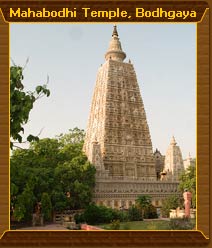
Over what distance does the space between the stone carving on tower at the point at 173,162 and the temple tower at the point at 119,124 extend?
1.74 m

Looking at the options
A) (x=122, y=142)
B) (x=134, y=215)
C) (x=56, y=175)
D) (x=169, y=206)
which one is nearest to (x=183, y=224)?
(x=134, y=215)

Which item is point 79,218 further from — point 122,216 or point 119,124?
point 119,124

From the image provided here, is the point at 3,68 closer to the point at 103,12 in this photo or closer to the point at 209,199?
the point at 103,12

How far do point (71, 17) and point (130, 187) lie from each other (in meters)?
22.7

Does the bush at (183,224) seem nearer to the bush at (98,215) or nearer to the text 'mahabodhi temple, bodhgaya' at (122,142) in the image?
the bush at (98,215)

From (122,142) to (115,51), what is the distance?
9.07 metres

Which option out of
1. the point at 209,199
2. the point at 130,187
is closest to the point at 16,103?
the point at 209,199

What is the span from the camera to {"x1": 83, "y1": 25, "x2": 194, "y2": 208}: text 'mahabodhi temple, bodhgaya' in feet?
104

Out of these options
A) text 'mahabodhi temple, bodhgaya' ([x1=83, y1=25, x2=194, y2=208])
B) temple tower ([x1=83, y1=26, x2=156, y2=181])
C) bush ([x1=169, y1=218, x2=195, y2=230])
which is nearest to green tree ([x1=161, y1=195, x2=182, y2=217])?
text 'mahabodhi temple, bodhgaya' ([x1=83, y1=25, x2=194, y2=208])

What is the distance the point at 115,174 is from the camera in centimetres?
3356

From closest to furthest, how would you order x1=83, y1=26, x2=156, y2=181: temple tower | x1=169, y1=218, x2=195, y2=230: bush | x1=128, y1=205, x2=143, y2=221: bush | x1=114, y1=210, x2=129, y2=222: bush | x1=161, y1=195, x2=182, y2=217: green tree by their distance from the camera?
1. x1=169, y1=218, x2=195, y2=230: bush
2. x1=114, y1=210, x2=129, y2=222: bush
3. x1=128, y1=205, x2=143, y2=221: bush
4. x1=161, y1=195, x2=182, y2=217: green tree
5. x1=83, y1=26, x2=156, y2=181: temple tower

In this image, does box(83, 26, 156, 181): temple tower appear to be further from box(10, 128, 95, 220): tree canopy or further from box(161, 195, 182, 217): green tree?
box(161, 195, 182, 217): green tree

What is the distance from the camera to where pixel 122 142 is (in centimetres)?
3475

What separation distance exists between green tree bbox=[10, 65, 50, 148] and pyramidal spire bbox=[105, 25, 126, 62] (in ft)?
92.8
